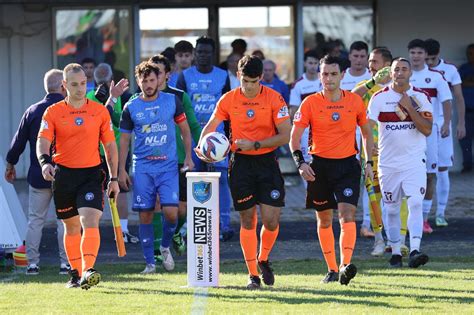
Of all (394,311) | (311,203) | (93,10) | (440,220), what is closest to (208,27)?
(93,10)

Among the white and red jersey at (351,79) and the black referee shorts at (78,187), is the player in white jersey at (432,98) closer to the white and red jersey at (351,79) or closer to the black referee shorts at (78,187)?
the white and red jersey at (351,79)

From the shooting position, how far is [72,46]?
2055cm

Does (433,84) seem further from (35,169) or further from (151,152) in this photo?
(35,169)

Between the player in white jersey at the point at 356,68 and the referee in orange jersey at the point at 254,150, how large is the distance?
11.4ft

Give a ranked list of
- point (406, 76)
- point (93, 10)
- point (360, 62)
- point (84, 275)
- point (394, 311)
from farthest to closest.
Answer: point (93, 10) → point (360, 62) → point (406, 76) → point (84, 275) → point (394, 311)

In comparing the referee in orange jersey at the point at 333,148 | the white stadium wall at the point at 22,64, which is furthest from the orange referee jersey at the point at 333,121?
the white stadium wall at the point at 22,64

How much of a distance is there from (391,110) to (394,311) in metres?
3.27

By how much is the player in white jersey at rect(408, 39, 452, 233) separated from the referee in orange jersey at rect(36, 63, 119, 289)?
4500 millimetres

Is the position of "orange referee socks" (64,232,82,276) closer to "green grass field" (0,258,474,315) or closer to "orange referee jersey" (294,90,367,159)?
"green grass field" (0,258,474,315)

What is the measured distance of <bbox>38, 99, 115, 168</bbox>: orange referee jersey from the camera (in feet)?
35.7

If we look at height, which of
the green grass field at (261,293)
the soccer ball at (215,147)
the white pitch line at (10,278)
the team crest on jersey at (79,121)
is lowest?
the white pitch line at (10,278)

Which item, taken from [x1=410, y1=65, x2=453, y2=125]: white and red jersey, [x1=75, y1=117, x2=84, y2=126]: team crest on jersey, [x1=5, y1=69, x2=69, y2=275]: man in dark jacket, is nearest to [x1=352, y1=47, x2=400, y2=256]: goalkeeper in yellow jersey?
[x1=410, y1=65, x2=453, y2=125]: white and red jersey

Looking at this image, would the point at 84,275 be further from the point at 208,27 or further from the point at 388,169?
the point at 208,27

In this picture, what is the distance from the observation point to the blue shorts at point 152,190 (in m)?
12.1
